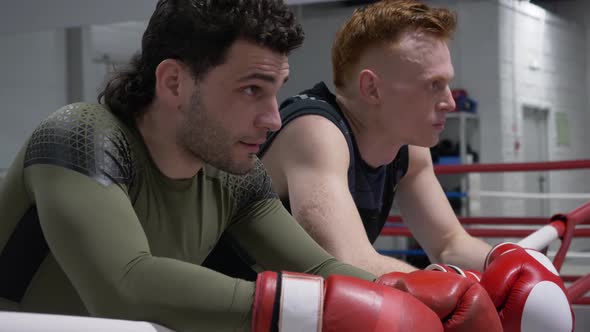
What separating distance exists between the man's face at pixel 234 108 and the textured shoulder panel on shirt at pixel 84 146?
11 cm

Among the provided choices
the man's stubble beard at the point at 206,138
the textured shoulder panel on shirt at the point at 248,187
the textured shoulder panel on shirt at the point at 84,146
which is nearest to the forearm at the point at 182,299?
the textured shoulder panel on shirt at the point at 84,146

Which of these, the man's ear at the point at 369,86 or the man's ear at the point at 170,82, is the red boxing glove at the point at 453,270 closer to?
the man's ear at the point at 170,82

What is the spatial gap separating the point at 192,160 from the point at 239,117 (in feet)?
0.40

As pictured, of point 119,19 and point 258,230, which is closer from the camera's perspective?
point 258,230

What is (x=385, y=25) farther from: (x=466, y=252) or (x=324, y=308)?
(x=324, y=308)

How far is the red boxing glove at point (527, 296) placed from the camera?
117cm

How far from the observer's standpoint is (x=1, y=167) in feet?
19.2

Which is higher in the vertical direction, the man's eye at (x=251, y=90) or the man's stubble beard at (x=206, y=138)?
the man's eye at (x=251, y=90)

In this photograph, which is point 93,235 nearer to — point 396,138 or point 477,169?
point 396,138

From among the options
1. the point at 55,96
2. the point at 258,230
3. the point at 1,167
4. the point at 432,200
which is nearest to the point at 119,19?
the point at 432,200

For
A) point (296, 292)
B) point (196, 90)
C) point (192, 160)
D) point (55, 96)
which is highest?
point (55, 96)

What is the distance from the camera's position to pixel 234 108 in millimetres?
1094

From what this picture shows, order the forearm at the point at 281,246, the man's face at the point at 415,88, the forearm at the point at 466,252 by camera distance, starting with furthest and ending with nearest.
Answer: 1. the forearm at the point at 466,252
2. the man's face at the point at 415,88
3. the forearm at the point at 281,246

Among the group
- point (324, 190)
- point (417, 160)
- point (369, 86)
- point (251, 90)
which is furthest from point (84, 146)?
point (417, 160)
